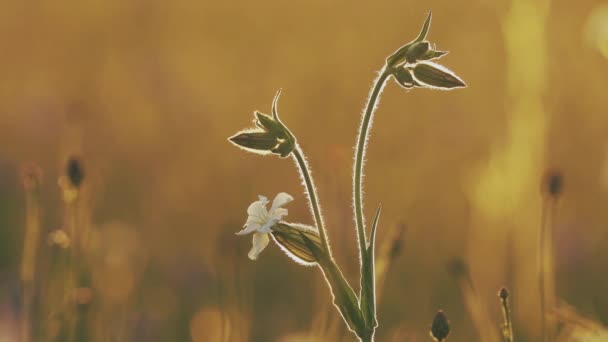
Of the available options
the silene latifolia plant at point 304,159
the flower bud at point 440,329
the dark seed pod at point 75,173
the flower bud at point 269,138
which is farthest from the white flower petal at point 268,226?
the dark seed pod at point 75,173

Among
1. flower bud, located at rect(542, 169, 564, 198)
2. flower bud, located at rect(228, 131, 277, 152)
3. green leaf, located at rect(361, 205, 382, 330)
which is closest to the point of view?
green leaf, located at rect(361, 205, 382, 330)

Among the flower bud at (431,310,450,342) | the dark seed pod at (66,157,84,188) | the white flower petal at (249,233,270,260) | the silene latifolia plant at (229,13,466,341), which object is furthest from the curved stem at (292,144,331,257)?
the dark seed pod at (66,157,84,188)

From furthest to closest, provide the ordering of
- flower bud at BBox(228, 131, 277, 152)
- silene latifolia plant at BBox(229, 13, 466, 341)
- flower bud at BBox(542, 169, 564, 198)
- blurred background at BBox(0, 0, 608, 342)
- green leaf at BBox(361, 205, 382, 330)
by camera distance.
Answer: blurred background at BBox(0, 0, 608, 342)
flower bud at BBox(542, 169, 564, 198)
flower bud at BBox(228, 131, 277, 152)
silene latifolia plant at BBox(229, 13, 466, 341)
green leaf at BBox(361, 205, 382, 330)

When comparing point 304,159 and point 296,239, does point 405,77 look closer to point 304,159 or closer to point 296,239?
point 304,159

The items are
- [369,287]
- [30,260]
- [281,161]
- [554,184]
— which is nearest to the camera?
[369,287]

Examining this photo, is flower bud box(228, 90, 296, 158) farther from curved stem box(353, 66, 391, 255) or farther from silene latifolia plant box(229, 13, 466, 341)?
curved stem box(353, 66, 391, 255)

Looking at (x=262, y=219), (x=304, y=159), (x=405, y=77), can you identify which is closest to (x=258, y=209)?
(x=262, y=219)

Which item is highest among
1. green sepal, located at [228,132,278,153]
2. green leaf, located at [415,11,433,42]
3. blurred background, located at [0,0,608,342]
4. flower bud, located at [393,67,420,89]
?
green leaf, located at [415,11,433,42]
